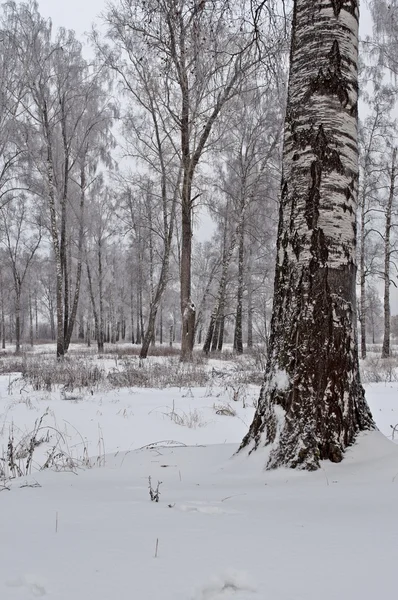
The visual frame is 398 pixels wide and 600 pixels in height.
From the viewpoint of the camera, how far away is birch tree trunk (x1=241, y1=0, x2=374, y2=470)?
223 centimetres

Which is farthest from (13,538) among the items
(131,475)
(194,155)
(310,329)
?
(194,155)

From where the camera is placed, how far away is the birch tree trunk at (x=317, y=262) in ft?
7.30

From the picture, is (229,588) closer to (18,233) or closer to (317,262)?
(317,262)

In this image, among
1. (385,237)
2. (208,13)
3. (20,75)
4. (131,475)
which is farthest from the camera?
(385,237)

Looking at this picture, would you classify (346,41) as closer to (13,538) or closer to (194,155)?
(13,538)

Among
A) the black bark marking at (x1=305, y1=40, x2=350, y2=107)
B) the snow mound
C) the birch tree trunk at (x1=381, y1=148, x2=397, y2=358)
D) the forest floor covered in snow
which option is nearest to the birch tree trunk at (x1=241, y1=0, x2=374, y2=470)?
the black bark marking at (x1=305, y1=40, x2=350, y2=107)

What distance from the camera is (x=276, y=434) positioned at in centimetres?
228

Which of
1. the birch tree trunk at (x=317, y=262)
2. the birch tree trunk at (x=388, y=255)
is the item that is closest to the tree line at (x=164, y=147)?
the birch tree trunk at (x=388, y=255)

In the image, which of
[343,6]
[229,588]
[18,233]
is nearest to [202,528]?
[229,588]

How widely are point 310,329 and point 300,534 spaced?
119 cm

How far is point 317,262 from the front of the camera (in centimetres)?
229

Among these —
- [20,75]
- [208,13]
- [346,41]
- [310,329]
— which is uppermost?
[20,75]

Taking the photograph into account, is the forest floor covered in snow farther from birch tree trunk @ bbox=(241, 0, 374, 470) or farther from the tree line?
the tree line

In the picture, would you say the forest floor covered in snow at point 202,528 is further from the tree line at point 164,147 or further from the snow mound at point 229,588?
the tree line at point 164,147
